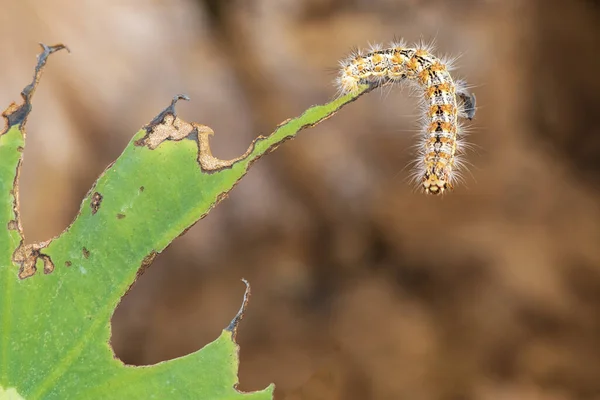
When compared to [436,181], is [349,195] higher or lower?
higher

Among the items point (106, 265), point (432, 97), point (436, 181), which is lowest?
point (106, 265)

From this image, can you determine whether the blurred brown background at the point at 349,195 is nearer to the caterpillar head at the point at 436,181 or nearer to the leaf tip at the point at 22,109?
the caterpillar head at the point at 436,181

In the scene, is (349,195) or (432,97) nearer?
(432,97)

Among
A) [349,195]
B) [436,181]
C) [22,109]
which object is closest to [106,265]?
[22,109]

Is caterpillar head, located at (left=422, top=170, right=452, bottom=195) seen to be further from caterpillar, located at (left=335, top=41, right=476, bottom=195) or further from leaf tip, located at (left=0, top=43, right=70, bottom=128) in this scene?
leaf tip, located at (left=0, top=43, right=70, bottom=128)

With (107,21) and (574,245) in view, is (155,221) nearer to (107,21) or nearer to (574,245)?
(107,21)

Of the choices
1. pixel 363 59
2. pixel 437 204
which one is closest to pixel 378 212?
pixel 437 204

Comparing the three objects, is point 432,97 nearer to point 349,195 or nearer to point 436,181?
point 436,181

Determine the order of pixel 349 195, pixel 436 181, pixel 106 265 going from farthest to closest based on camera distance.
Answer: pixel 349 195 → pixel 436 181 → pixel 106 265

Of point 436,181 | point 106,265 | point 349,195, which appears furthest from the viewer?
point 349,195
